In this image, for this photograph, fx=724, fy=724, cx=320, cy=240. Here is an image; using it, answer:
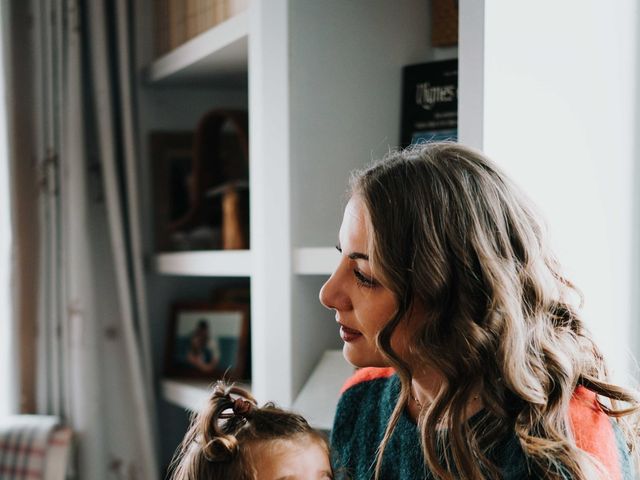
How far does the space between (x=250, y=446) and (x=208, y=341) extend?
0.84 metres

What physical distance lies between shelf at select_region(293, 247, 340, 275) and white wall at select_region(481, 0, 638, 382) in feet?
1.28

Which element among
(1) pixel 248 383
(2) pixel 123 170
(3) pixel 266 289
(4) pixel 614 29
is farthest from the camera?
(2) pixel 123 170

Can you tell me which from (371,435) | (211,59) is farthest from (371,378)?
(211,59)

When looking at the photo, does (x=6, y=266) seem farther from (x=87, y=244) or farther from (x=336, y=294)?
(x=336, y=294)

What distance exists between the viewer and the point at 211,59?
173 cm

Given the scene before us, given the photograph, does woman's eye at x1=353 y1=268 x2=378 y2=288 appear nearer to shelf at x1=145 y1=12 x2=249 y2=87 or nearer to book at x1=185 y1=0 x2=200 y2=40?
shelf at x1=145 y1=12 x2=249 y2=87

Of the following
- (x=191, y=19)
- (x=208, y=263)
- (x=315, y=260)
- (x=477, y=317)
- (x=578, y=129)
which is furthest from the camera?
(x=191, y=19)

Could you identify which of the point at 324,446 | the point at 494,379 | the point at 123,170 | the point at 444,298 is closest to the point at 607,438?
the point at 494,379

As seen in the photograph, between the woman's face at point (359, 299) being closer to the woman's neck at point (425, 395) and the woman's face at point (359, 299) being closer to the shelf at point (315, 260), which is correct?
the woman's neck at point (425, 395)

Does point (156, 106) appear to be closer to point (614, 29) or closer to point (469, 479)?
point (614, 29)

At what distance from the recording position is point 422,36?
151 centimetres

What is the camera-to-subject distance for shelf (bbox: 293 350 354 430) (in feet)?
4.57

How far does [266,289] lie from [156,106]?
85 centimetres

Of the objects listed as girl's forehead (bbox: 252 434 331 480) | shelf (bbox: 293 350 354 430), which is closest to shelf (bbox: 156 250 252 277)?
shelf (bbox: 293 350 354 430)
